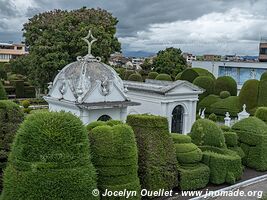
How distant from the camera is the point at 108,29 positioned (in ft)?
132

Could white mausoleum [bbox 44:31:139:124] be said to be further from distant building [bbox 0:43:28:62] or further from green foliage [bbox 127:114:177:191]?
distant building [bbox 0:43:28:62]

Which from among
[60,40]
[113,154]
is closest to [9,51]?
[60,40]

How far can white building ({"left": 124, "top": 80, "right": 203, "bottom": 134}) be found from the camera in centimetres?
2264

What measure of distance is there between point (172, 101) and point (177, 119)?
4.76ft

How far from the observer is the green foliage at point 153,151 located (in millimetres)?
13227

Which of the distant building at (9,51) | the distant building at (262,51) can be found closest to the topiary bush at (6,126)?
the distant building at (262,51)

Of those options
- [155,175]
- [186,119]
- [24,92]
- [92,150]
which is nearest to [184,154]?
[155,175]

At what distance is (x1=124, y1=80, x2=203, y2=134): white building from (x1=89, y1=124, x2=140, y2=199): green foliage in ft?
35.3

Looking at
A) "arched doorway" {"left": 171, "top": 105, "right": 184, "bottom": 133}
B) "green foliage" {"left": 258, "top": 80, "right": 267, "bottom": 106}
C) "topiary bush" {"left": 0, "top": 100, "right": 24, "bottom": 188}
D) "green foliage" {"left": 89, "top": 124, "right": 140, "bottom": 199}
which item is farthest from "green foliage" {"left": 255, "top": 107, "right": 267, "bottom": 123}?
"topiary bush" {"left": 0, "top": 100, "right": 24, "bottom": 188}

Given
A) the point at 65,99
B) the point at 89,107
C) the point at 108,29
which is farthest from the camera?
the point at 108,29

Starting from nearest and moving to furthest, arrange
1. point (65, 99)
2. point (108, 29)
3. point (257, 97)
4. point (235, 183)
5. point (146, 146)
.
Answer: point (146, 146) → point (235, 183) → point (65, 99) → point (257, 97) → point (108, 29)

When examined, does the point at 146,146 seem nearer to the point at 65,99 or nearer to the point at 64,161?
the point at 64,161

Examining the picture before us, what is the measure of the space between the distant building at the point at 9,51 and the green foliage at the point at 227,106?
81632mm

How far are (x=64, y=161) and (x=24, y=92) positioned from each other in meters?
41.9
